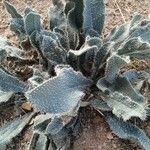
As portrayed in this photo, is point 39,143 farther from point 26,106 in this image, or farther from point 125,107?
point 125,107

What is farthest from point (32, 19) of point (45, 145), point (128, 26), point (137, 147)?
point (137, 147)

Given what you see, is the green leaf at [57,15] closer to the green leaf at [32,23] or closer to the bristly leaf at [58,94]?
the green leaf at [32,23]

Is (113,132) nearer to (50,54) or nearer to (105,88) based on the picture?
(105,88)

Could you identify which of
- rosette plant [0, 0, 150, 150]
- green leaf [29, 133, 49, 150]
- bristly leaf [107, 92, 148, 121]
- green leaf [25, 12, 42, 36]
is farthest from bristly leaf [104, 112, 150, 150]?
green leaf [25, 12, 42, 36]

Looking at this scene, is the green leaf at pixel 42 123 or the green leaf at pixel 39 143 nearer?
the green leaf at pixel 42 123

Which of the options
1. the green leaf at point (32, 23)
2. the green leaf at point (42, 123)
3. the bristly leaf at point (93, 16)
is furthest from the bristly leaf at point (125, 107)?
the green leaf at point (32, 23)
